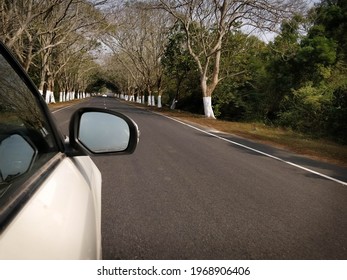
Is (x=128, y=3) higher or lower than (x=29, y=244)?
higher

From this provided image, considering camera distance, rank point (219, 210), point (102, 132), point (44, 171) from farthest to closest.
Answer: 1. point (219, 210)
2. point (102, 132)
3. point (44, 171)

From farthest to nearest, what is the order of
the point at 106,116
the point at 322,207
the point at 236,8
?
1. the point at 236,8
2. the point at 322,207
3. the point at 106,116

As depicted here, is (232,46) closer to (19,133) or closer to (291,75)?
(291,75)

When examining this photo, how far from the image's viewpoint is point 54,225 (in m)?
1.19

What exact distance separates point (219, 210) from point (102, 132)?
2773 millimetres

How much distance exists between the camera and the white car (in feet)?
3.58

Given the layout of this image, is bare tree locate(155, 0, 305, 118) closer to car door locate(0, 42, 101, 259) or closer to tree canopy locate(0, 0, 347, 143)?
tree canopy locate(0, 0, 347, 143)

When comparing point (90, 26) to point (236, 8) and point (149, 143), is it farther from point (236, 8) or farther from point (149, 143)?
point (149, 143)

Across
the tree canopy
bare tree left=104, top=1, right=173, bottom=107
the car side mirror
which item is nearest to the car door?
the car side mirror

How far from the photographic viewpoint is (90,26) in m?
25.8

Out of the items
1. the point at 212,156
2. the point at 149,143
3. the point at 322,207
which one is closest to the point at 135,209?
the point at 322,207

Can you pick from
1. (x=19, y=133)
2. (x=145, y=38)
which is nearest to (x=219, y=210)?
(x=19, y=133)

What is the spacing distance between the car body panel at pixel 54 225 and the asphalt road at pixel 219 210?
62.8 inches

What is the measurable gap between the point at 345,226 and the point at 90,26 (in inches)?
997
